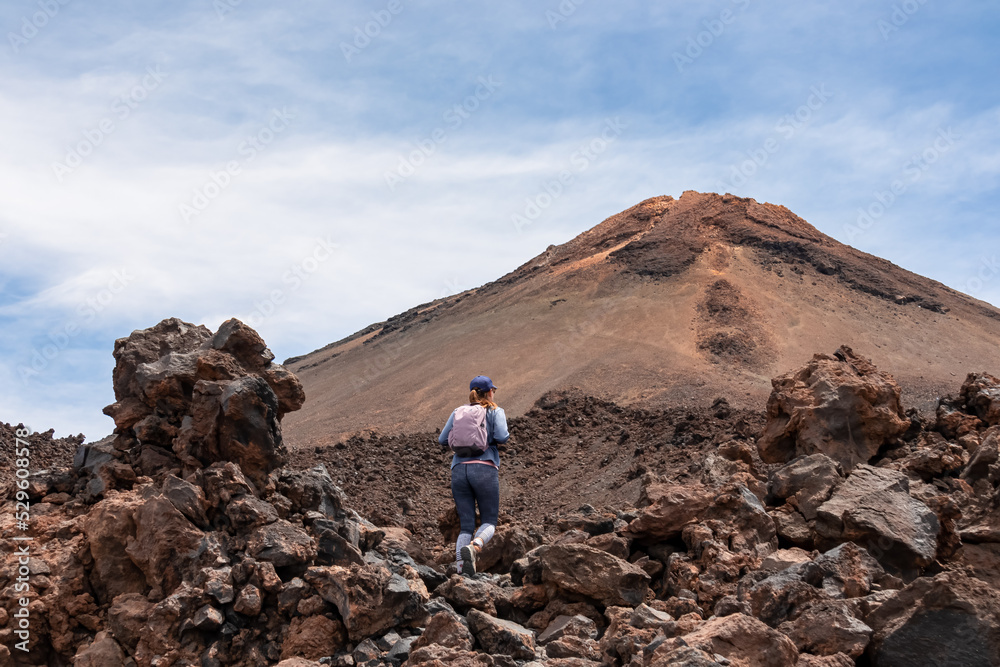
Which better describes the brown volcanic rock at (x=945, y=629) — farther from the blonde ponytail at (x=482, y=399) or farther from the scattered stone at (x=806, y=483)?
the blonde ponytail at (x=482, y=399)

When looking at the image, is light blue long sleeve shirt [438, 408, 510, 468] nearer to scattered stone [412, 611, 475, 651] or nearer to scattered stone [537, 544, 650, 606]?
scattered stone [537, 544, 650, 606]

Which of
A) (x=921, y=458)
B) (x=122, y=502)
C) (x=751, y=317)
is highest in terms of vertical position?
(x=751, y=317)

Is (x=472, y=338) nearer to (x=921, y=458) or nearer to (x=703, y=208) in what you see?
(x=703, y=208)

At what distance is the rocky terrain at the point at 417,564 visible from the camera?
423cm

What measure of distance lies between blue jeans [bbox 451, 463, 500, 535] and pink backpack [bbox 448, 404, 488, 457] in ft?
0.42

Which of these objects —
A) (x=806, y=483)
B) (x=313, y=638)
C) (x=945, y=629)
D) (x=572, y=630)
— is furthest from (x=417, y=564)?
(x=945, y=629)

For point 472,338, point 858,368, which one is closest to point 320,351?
point 472,338

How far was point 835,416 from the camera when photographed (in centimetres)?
877

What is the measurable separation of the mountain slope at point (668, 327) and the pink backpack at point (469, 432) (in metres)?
17.9

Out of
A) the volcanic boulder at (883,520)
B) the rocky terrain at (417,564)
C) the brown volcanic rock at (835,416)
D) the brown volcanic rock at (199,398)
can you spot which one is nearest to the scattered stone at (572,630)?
the rocky terrain at (417,564)

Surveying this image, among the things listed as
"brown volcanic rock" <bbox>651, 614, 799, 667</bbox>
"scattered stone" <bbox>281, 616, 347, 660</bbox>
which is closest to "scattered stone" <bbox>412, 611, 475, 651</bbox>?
"scattered stone" <bbox>281, 616, 347, 660</bbox>

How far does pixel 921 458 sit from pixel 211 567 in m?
5.53

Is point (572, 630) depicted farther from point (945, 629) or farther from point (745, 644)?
point (945, 629)

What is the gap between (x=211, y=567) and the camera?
5180 millimetres
